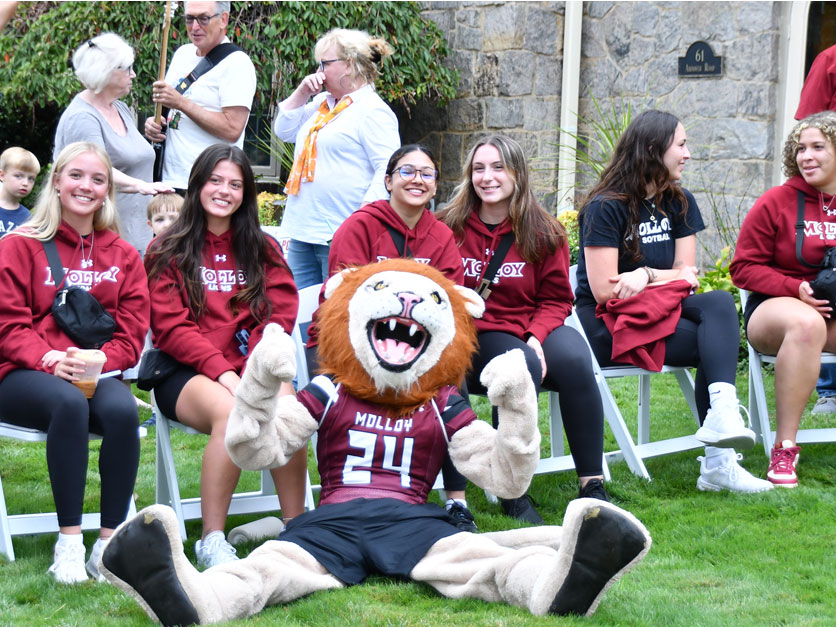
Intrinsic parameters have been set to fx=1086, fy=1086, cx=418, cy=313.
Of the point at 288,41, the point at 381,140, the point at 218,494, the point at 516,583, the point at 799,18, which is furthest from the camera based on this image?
the point at 288,41

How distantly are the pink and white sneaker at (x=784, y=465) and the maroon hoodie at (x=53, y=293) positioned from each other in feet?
8.87

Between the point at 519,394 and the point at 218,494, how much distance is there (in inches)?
48.7

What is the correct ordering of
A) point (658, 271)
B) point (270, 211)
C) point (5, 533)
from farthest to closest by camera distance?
point (270, 211)
point (658, 271)
point (5, 533)

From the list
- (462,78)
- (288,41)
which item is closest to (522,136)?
(462,78)

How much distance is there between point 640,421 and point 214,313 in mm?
A: 2190

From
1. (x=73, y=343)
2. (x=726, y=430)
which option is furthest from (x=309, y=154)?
(x=726, y=430)

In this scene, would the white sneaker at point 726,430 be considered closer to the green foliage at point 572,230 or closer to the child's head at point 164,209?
the child's head at point 164,209

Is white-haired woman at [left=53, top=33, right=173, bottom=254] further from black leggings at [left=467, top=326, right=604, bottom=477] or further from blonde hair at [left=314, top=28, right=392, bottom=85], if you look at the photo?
black leggings at [left=467, top=326, right=604, bottom=477]

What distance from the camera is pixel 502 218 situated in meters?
4.67

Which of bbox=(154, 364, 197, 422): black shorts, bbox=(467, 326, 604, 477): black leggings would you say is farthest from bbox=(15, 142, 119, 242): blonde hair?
bbox=(467, 326, 604, 477): black leggings

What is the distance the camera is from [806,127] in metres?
4.99

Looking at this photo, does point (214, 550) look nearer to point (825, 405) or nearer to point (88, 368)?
point (88, 368)

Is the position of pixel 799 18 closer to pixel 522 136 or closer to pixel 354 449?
pixel 522 136

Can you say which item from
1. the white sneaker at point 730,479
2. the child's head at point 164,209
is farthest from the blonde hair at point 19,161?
the white sneaker at point 730,479
